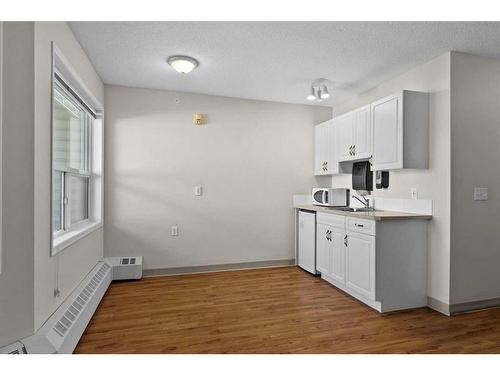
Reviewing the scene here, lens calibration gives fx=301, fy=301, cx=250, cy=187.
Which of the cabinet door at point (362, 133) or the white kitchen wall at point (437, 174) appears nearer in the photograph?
the white kitchen wall at point (437, 174)

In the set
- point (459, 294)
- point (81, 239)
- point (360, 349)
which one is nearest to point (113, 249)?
point (81, 239)

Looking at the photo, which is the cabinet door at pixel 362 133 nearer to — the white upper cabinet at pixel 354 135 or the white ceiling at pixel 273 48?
the white upper cabinet at pixel 354 135

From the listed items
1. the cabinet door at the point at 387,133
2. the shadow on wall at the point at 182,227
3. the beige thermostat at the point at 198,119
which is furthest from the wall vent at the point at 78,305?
the cabinet door at the point at 387,133

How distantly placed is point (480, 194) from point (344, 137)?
1.51 metres

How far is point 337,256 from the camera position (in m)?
3.27

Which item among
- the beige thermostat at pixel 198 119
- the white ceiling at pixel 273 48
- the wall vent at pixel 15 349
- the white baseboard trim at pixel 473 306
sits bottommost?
the white baseboard trim at pixel 473 306

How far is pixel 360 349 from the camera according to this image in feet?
6.68

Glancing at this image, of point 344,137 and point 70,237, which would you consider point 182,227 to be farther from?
point 344,137

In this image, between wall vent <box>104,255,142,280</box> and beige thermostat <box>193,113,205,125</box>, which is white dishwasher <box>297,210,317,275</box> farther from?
wall vent <box>104,255,142,280</box>

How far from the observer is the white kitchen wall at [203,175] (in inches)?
147

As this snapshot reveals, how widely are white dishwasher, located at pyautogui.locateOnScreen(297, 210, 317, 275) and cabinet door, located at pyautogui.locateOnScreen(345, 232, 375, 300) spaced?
70 cm

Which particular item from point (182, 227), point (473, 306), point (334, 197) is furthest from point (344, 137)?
point (182, 227)

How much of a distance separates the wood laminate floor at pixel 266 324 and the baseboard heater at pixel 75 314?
0.34 ft

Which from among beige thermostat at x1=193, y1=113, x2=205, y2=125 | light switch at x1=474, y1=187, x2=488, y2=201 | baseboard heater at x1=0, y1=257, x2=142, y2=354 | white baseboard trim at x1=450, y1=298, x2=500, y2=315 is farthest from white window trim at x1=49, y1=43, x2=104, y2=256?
light switch at x1=474, y1=187, x2=488, y2=201
